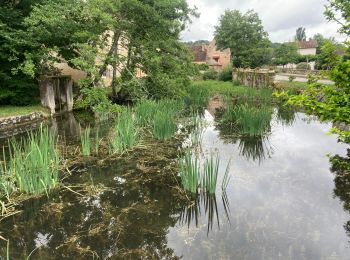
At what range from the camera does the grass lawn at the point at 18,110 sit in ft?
35.3

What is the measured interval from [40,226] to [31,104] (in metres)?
9.28

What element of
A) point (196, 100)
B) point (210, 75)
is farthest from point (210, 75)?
point (196, 100)

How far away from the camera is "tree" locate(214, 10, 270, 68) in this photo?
29625 millimetres

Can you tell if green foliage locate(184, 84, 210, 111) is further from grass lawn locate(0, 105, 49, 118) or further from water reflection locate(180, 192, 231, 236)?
water reflection locate(180, 192, 231, 236)

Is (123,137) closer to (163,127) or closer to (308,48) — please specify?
(163,127)

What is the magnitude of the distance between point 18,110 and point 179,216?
8.84m

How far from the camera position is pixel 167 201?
17.0 feet

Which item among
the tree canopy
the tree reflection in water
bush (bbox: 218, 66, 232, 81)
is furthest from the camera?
bush (bbox: 218, 66, 232, 81)

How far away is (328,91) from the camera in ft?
11.3

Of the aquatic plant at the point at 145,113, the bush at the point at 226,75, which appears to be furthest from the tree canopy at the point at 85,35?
the bush at the point at 226,75

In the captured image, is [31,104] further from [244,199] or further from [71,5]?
[244,199]

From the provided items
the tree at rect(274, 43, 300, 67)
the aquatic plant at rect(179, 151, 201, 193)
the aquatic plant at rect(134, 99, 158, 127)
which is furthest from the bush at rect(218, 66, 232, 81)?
the aquatic plant at rect(179, 151, 201, 193)

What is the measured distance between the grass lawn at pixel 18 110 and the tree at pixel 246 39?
2091cm

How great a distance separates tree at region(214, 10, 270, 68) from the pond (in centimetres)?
2376
